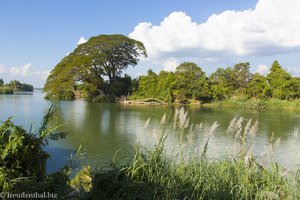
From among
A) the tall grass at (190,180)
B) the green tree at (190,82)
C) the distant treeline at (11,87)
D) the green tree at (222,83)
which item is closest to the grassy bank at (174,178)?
the tall grass at (190,180)

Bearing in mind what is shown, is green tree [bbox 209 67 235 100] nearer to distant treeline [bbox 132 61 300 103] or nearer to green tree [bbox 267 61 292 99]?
distant treeline [bbox 132 61 300 103]

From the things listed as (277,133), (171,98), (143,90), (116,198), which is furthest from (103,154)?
(143,90)

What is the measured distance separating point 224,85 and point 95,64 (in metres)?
14.9

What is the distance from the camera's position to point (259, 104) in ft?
103

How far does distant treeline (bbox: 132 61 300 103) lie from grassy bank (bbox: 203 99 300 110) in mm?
1314

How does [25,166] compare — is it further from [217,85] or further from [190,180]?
[217,85]

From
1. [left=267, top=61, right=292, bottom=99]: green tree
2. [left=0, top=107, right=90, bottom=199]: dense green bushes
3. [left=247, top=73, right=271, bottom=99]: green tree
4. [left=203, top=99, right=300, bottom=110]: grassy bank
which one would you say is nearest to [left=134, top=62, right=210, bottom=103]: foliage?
[left=203, top=99, right=300, bottom=110]: grassy bank

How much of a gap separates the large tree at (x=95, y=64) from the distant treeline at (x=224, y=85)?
5824 millimetres

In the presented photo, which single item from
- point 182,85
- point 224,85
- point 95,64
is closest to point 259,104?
point 224,85

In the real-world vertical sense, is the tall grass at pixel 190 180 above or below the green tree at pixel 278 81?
below

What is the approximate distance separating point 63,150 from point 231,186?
6.80 metres

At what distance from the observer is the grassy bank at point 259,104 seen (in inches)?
1226

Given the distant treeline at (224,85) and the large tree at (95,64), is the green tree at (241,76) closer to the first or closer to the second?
the distant treeline at (224,85)

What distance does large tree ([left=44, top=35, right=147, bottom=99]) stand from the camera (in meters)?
36.1
